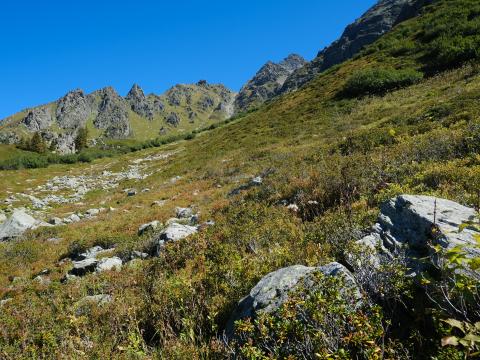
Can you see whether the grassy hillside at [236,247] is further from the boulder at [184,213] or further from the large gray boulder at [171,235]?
the large gray boulder at [171,235]

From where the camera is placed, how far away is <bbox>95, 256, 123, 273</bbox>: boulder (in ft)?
29.6

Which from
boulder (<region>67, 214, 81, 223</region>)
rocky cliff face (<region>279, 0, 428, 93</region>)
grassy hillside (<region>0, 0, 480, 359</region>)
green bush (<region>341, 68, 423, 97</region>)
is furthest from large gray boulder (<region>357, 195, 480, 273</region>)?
rocky cliff face (<region>279, 0, 428, 93</region>)

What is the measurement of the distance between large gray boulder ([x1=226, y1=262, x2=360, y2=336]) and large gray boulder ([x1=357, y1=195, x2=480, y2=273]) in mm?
717

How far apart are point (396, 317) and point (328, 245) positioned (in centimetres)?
221

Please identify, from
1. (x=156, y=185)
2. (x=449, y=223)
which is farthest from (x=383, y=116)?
(x=449, y=223)

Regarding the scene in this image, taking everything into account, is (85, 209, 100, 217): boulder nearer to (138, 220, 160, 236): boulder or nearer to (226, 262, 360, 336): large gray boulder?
(138, 220, 160, 236): boulder

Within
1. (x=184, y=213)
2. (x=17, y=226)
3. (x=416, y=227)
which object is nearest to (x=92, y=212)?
(x=17, y=226)

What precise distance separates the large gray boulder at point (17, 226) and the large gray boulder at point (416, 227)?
1671cm

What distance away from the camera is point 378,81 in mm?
31781

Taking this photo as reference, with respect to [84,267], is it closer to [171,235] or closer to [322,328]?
[171,235]

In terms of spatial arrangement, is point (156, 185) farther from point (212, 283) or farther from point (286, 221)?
point (212, 283)

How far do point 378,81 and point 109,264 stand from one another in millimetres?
30583

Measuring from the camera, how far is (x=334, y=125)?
26359mm

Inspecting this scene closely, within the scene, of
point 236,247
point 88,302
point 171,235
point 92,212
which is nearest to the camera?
point 88,302
